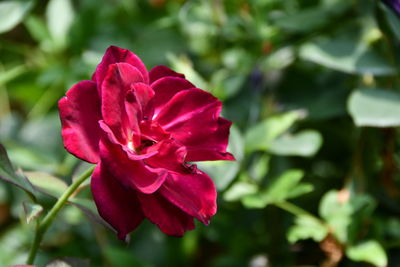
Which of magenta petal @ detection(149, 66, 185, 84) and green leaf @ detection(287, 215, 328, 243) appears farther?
green leaf @ detection(287, 215, 328, 243)

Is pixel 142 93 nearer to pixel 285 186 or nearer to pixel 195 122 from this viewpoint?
pixel 195 122

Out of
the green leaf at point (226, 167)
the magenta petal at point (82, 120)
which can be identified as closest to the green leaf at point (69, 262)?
the magenta petal at point (82, 120)

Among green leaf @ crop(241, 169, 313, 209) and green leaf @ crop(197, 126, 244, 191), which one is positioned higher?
green leaf @ crop(197, 126, 244, 191)

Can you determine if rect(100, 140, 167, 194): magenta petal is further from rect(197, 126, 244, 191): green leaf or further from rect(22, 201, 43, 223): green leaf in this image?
rect(197, 126, 244, 191): green leaf

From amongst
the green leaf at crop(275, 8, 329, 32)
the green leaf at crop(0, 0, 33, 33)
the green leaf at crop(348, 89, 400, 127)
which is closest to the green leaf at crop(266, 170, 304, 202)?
the green leaf at crop(348, 89, 400, 127)

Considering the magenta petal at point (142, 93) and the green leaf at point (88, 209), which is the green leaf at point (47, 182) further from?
the magenta petal at point (142, 93)

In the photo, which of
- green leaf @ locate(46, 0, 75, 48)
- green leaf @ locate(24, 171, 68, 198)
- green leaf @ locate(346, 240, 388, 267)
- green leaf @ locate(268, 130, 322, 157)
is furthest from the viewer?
green leaf @ locate(46, 0, 75, 48)

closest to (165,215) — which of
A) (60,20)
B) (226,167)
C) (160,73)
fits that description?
(160,73)
